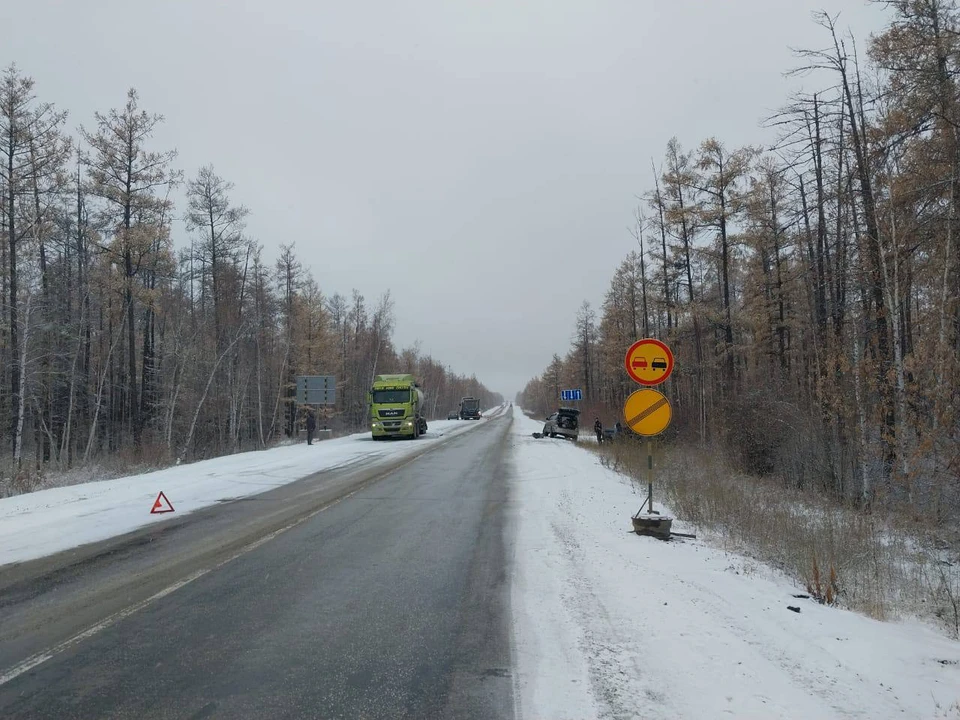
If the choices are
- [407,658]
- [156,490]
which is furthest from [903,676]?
[156,490]

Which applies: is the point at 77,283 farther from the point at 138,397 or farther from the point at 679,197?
the point at 679,197

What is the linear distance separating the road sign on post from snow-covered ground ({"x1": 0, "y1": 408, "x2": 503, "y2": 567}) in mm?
8397

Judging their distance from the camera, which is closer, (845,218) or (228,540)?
(228,540)

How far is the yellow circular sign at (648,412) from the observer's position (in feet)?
28.6

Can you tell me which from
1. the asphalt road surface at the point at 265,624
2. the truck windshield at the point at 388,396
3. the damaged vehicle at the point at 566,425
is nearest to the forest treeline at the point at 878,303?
the asphalt road surface at the point at 265,624

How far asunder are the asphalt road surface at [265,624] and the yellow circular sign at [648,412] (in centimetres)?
267

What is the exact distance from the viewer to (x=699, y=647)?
4.48 metres

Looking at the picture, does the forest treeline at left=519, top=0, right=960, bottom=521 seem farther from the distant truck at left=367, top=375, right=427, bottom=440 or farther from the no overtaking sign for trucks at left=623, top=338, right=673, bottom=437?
the distant truck at left=367, top=375, right=427, bottom=440

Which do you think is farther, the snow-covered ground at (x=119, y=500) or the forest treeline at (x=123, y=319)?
the forest treeline at (x=123, y=319)

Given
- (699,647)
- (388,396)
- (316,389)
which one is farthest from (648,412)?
(388,396)

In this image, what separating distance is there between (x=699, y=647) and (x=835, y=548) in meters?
3.87

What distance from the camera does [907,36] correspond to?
10.8m

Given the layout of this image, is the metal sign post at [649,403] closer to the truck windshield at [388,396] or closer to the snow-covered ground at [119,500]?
the snow-covered ground at [119,500]

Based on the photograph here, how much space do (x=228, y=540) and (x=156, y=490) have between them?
20.8ft
